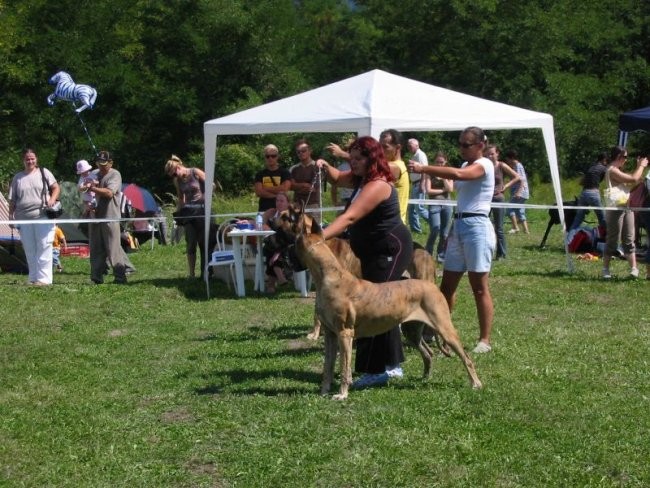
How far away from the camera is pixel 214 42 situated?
35500 millimetres

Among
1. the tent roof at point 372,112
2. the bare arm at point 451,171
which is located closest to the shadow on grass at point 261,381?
the bare arm at point 451,171

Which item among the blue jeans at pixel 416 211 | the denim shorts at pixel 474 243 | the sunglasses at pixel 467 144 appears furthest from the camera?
the blue jeans at pixel 416 211

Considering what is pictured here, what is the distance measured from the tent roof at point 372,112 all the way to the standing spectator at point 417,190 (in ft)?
5.66

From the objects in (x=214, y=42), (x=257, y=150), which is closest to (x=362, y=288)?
(x=257, y=150)

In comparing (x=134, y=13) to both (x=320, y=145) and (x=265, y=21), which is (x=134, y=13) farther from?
(x=320, y=145)

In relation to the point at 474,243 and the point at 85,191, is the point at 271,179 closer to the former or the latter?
the point at 85,191

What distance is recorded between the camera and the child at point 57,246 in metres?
15.4

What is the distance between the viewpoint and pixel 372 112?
1062 centimetres

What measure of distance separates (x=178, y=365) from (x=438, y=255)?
24.4 feet

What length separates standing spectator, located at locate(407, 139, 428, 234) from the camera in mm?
14875

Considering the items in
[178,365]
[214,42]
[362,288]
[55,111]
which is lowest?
[178,365]

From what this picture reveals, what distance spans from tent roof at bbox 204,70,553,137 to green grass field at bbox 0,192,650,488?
2.05 metres

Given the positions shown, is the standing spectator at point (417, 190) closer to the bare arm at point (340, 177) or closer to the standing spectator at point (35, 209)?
the standing spectator at point (35, 209)

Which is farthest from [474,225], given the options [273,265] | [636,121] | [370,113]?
[636,121]
